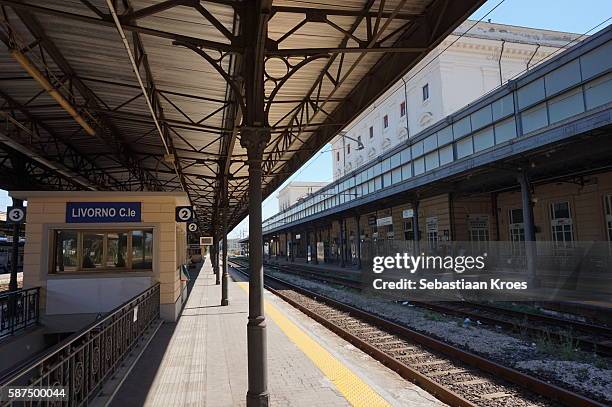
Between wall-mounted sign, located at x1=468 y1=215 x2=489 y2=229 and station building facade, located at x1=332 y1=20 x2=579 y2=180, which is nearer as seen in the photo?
wall-mounted sign, located at x1=468 y1=215 x2=489 y2=229

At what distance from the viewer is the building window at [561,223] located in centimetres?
2045

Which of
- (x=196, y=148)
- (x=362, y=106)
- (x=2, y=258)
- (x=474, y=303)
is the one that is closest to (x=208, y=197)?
(x=196, y=148)

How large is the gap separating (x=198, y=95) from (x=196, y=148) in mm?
4881

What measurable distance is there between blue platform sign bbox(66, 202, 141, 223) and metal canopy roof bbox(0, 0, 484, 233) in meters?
1.85

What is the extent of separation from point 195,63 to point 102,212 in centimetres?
525

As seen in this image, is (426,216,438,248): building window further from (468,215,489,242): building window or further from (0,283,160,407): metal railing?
(0,283,160,407): metal railing

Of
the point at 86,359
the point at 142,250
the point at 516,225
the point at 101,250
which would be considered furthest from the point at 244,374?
the point at 516,225

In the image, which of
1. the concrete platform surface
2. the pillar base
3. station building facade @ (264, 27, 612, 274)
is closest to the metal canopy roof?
the pillar base

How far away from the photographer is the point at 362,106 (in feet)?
26.1

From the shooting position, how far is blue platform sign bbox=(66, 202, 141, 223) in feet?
33.7

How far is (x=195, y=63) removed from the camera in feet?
22.8

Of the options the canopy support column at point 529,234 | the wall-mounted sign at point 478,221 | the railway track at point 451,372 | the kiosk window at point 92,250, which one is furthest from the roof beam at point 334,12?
the wall-mounted sign at point 478,221

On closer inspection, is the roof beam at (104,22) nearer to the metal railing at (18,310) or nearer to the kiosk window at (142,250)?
the metal railing at (18,310)

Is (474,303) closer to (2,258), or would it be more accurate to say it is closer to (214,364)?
(214,364)
